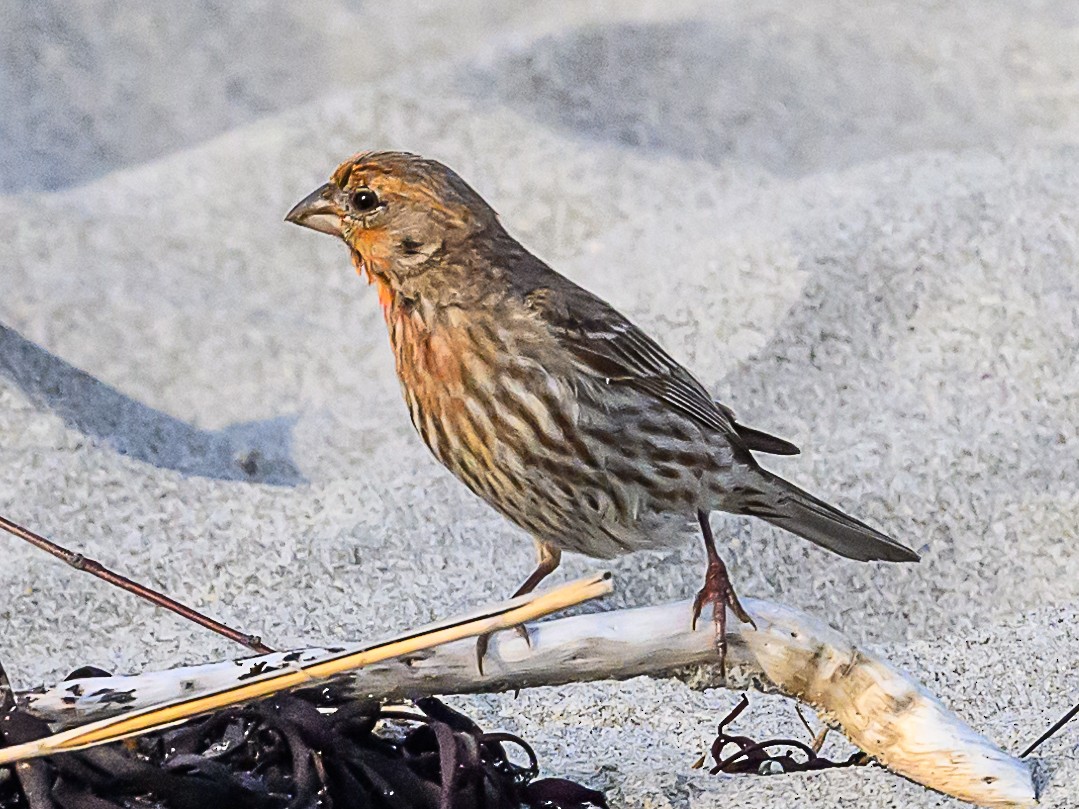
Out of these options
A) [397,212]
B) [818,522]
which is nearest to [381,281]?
[397,212]

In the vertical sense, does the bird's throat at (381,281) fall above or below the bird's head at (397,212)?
below

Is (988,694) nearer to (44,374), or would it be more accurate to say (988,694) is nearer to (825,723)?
(825,723)

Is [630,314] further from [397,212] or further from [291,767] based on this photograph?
[291,767]

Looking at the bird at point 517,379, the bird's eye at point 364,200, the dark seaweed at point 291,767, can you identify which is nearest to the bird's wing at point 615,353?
the bird at point 517,379

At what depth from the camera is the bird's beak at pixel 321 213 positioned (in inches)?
97.5

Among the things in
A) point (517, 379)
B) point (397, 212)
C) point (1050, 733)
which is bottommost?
point (1050, 733)

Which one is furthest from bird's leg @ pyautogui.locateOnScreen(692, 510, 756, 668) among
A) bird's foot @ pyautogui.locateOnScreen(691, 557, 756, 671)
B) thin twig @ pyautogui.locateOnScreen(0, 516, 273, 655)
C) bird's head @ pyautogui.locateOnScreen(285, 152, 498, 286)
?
bird's head @ pyautogui.locateOnScreen(285, 152, 498, 286)

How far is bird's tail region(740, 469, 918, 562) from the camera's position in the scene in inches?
105

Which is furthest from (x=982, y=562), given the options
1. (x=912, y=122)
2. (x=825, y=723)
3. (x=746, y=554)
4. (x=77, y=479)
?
(x=912, y=122)

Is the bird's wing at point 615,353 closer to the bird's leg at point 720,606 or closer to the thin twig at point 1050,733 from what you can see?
the bird's leg at point 720,606

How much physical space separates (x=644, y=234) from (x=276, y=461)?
139 centimetres

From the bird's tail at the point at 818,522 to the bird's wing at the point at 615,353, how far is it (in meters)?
0.10

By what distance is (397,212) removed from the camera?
8.04 feet

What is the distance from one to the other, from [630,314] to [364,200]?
1.75 meters
